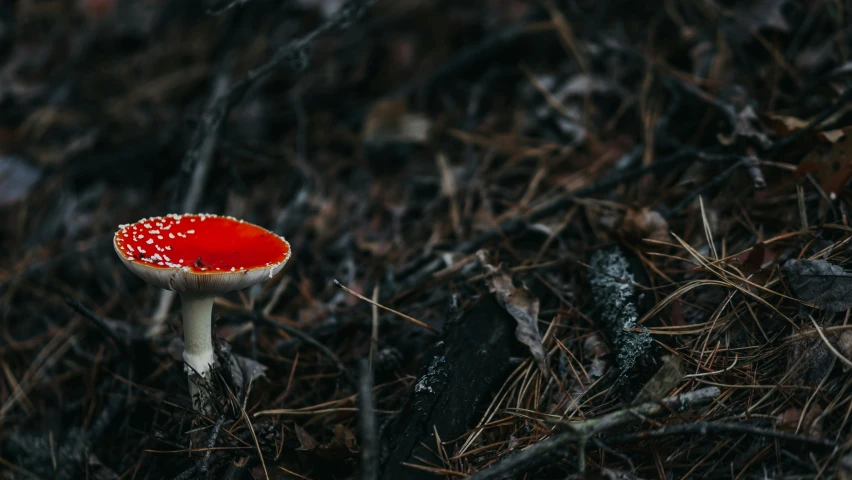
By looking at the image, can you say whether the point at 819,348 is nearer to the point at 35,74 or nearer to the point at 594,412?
the point at 594,412

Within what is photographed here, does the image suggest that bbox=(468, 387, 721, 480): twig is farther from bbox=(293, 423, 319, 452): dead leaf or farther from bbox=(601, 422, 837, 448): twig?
bbox=(293, 423, 319, 452): dead leaf

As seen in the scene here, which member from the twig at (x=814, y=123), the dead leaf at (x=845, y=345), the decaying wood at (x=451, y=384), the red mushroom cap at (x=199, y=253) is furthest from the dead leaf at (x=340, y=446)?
the twig at (x=814, y=123)

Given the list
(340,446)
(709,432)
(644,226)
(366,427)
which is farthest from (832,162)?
(340,446)

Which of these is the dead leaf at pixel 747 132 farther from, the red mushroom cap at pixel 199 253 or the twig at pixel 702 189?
the red mushroom cap at pixel 199 253

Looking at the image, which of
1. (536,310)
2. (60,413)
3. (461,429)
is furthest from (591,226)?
(60,413)

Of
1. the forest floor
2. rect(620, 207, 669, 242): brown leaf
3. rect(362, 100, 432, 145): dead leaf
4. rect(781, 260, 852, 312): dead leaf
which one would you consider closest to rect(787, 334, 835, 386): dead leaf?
the forest floor

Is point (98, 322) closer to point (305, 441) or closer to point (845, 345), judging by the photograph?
point (305, 441)

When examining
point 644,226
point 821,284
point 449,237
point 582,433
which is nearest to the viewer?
point 582,433
